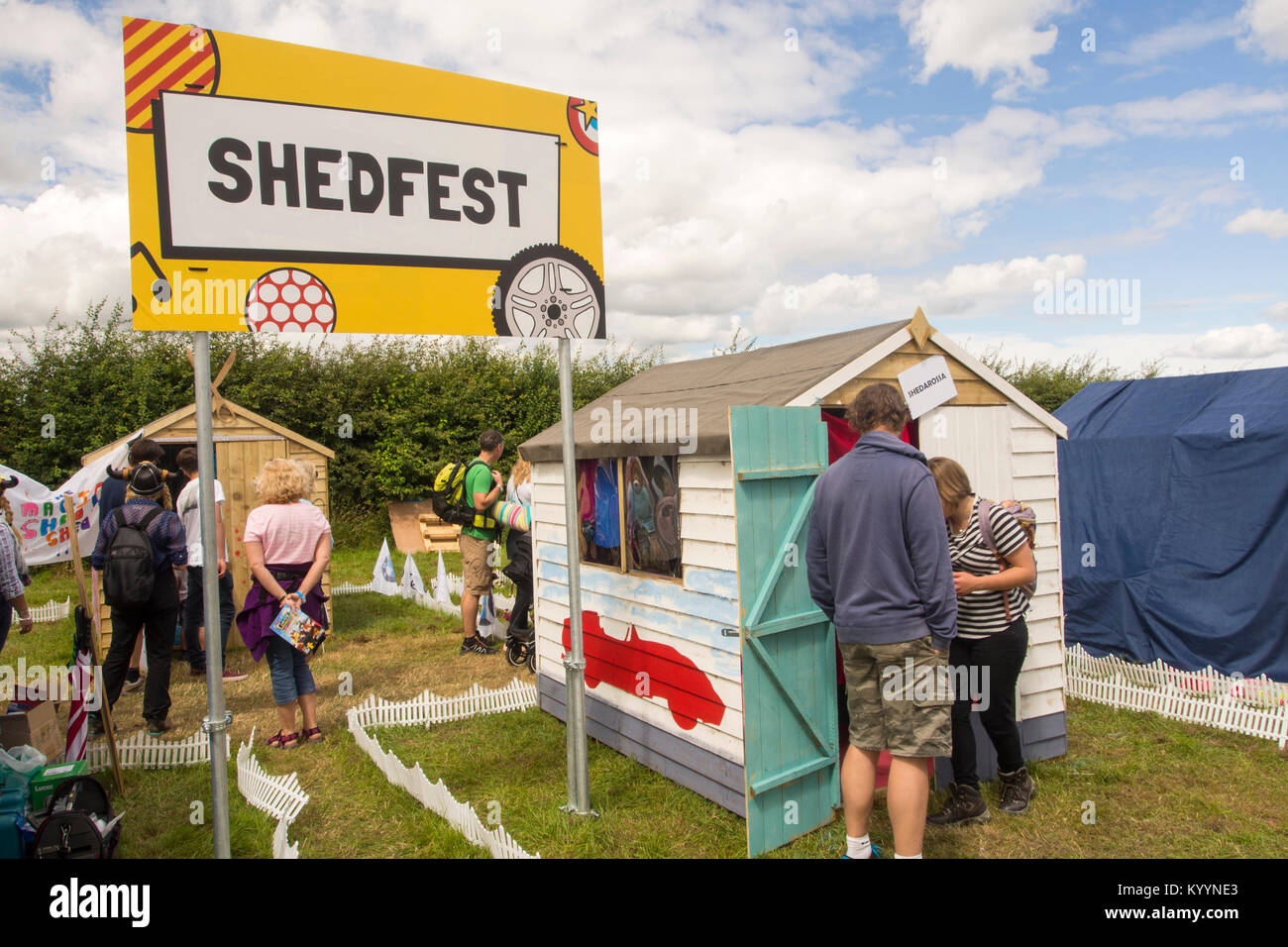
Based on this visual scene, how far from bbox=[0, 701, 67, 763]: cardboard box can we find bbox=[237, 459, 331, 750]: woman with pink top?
1.25 m

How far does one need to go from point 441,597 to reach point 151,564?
5.28 m

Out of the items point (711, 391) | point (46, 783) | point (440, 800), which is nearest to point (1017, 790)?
point (711, 391)

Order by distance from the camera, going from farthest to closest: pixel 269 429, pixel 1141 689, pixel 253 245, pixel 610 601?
1. pixel 269 429
2. pixel 1141 689
3. pixel 610 601
4. pixel 253 245

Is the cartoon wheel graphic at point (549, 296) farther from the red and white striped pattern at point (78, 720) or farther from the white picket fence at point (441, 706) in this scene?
the white picket fence at point (441, 706)

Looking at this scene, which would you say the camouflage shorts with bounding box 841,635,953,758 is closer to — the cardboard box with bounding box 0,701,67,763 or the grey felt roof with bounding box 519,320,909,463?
the grey felt roof with bounding box 519,320,909,463

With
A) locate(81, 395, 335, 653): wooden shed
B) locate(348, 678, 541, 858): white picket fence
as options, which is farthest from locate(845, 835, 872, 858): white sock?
locate(81, 395, 335, 653): wooden shed

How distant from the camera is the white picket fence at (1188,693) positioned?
623 centimetres

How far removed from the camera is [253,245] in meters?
3.84

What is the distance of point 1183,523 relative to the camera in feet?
27.0

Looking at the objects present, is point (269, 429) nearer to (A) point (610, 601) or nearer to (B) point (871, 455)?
(A) point (610, 601)

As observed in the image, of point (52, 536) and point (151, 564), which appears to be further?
point (52, 536)

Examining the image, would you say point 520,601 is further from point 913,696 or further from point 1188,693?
point 1188,693

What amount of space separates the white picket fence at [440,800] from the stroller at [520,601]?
2.38m

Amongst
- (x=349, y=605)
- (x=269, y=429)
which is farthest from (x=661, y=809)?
(x=349, y=605)
